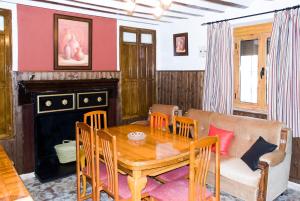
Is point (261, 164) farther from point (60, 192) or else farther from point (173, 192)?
point (60, 192)

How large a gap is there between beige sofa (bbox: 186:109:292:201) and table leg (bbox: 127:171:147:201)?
4.10 feet

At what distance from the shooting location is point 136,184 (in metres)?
2.28

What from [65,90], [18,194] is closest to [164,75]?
[65,90]

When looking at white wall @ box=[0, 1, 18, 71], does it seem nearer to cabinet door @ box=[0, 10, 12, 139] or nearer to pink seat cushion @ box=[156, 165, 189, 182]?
cabinet door @ box=[0, 10, 12, 139]

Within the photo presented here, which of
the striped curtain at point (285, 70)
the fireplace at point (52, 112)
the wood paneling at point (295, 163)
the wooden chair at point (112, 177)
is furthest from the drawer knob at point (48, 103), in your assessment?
the wood paneling at point (295, 163)

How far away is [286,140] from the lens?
10.4ft

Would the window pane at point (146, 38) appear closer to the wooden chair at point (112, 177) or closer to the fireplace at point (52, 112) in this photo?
the fireplace at point (52, 112)

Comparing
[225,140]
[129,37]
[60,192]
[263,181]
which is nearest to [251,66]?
[225,140]

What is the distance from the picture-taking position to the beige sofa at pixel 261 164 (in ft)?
9.41

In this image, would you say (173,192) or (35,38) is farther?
(35,38)

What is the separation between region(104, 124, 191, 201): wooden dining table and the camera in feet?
7.50

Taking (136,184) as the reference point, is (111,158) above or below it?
above

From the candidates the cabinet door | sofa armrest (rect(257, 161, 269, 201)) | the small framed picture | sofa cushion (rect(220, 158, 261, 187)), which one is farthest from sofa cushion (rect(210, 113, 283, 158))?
the cabinet door

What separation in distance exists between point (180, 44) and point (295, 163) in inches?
110
